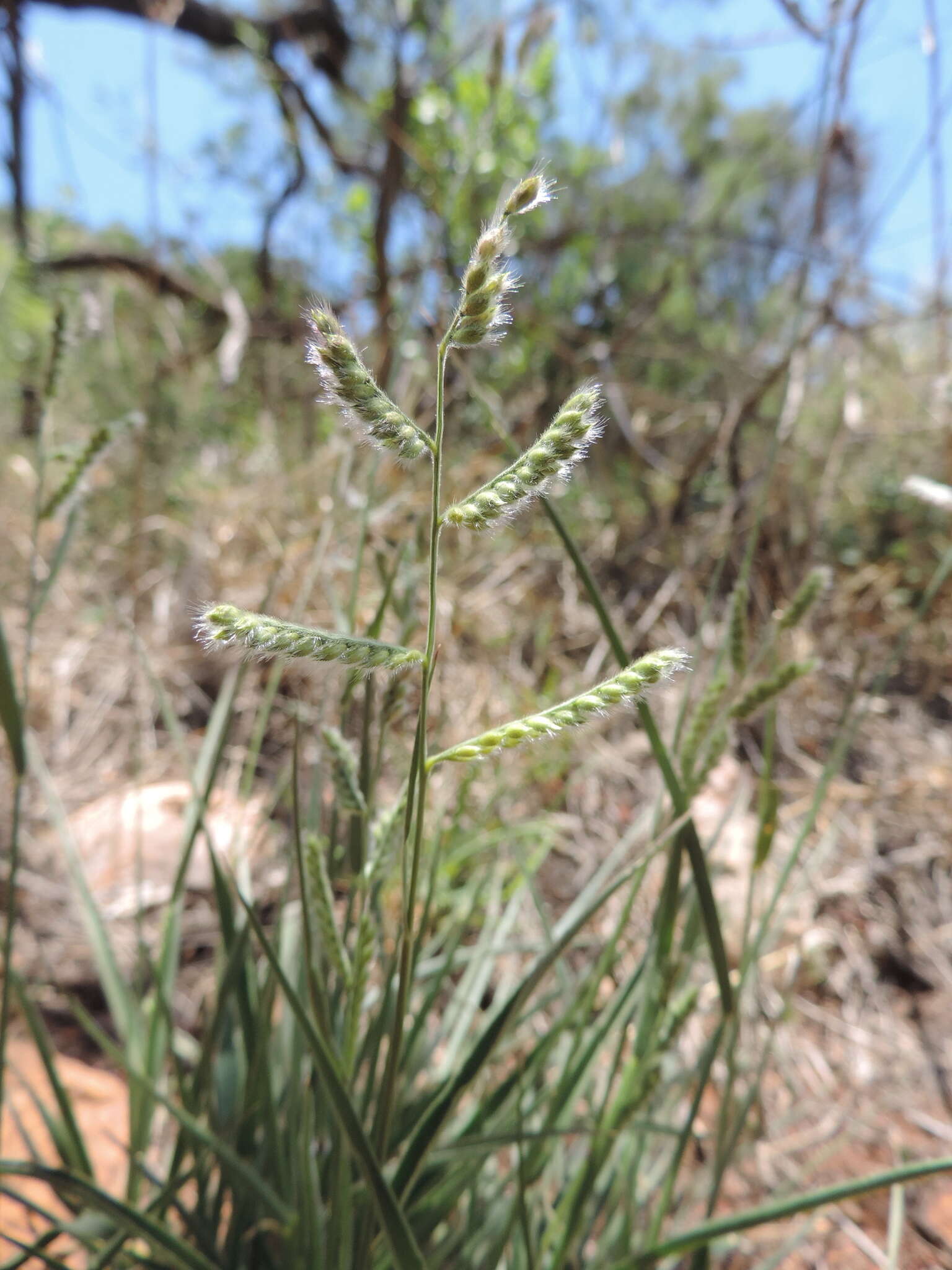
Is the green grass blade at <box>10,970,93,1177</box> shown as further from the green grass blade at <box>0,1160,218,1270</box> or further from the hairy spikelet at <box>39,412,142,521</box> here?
the hairy spikelet at <box>39,412,142,521</box>

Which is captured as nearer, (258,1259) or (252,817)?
(258,1259)

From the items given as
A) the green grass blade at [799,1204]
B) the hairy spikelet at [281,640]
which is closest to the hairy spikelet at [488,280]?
the hairy spikelet at [281,640]

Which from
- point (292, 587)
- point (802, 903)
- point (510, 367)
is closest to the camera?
point (802, 903)

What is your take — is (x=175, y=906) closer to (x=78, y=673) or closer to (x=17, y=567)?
(x=78, y=673)

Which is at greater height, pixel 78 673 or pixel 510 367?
pixel 510 367

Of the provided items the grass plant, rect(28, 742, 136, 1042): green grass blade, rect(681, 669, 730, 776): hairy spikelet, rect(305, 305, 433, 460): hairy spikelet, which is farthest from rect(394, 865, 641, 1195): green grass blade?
rect(28, 742, 136, 1042): green grass blade

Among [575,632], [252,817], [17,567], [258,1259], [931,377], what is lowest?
[258,1259]

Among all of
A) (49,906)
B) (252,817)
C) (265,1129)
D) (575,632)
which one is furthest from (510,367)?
(265,1129)

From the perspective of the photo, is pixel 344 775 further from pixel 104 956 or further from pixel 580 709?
pixel 104 956
